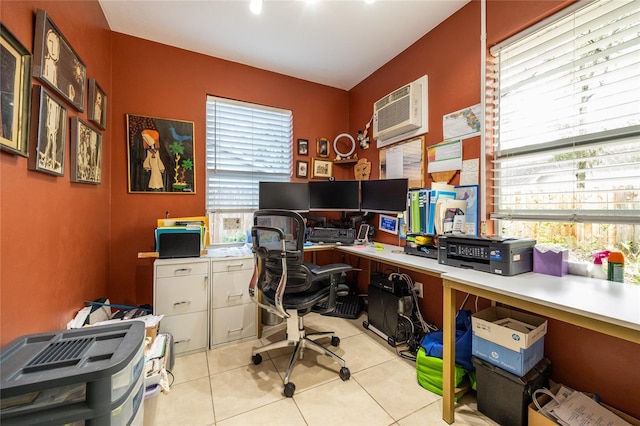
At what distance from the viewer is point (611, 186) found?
4.50ft

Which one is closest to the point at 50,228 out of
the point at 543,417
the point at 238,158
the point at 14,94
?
the point at 14,94

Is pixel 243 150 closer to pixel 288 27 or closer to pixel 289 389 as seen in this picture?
pixel 288 27

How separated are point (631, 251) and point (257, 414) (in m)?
2.21

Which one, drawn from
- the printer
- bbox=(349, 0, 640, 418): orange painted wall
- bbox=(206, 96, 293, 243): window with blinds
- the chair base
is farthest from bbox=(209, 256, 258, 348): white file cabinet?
the printer

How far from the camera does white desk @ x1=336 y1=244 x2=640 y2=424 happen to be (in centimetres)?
92

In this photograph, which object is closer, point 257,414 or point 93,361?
point 93,361

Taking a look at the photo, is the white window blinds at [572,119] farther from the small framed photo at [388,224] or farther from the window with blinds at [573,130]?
the small framed photo at [388,224]

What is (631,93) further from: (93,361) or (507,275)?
(93,361)

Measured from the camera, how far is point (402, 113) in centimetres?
247

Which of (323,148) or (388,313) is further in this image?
(323,148)

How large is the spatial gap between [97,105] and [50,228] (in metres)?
1.12

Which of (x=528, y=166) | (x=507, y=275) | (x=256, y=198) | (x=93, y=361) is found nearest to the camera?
(x=93, y=361)

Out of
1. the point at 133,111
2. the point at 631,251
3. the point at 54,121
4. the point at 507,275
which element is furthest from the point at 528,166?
the point at 133,111

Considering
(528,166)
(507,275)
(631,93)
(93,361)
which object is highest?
(631,93)
